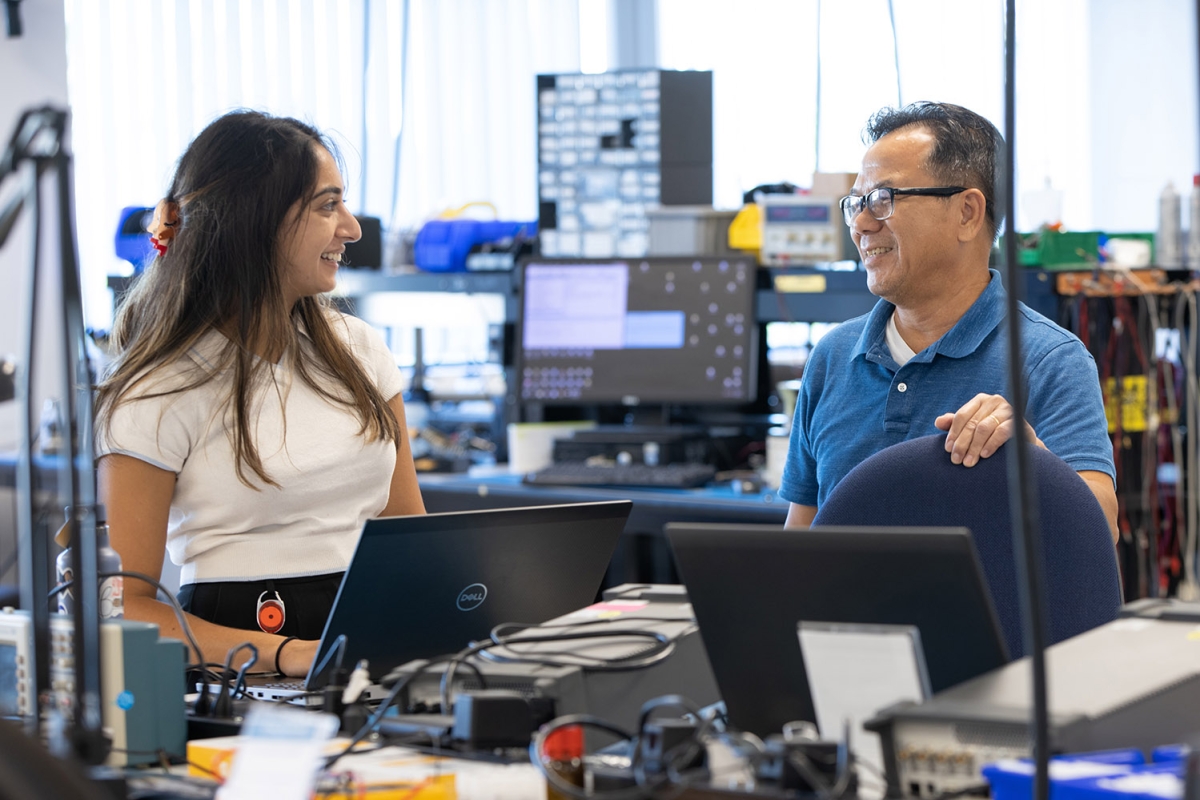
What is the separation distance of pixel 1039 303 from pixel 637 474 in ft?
3.42

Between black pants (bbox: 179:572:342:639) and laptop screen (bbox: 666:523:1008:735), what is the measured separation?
77 cm

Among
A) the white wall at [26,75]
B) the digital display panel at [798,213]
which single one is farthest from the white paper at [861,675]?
the white wall at [26,75]

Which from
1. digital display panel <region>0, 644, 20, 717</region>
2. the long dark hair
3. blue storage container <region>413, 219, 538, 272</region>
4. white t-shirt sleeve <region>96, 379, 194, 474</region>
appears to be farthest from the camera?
blue storage container <region>413, 219, 538, 272</region>

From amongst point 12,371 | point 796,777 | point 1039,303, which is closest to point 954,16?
point 1039,303

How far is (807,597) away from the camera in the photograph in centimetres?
99

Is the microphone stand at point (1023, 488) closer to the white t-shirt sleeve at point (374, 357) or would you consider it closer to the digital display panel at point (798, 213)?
the white t-shirt sleeve at point (374, 357)

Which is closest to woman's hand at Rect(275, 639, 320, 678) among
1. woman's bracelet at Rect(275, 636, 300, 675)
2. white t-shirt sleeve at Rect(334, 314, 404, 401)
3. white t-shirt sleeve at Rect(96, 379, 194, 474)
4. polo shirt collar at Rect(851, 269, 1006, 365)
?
woman's bracelet at Rect(275, 636, 300, 675)

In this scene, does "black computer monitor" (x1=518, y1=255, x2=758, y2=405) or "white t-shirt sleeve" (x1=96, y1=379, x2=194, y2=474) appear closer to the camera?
"white t-shirt sleeve" (x1=96, y1=379, x2=194, y2=474)

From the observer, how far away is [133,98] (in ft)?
15.0

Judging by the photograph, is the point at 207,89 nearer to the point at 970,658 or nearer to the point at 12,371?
the point at 12,371

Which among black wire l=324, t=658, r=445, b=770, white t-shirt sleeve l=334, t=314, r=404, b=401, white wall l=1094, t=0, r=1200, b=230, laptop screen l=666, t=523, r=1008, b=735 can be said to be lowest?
black wire l=324, t=658, r=445, b=770

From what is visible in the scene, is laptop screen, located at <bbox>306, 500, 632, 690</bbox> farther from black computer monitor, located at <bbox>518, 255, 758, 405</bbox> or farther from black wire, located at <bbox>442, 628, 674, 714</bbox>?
black computer monitor, located at <bbox>518, 255, 758, 405</bbox>

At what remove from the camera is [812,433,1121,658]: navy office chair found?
1407 mm

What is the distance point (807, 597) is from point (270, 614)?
92 centimetres
